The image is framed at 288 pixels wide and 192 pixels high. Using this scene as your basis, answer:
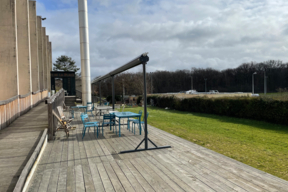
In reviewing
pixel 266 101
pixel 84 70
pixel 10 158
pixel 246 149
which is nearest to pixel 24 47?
pixel 84 70

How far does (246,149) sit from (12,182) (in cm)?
585

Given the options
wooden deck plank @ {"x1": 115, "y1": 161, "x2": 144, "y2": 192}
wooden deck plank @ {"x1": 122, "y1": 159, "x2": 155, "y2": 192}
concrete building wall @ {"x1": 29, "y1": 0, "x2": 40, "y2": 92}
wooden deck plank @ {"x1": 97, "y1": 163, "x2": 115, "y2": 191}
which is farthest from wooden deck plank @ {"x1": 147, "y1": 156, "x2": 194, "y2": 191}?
concrete building wall @ {"x1": 29, "y1": 0, "x2": 40, "y2": 92}

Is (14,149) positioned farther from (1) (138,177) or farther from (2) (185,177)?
(2) (185,177)

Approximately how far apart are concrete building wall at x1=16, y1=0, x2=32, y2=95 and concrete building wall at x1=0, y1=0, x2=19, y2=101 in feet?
15.0

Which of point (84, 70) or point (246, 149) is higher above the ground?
point (84, 70)

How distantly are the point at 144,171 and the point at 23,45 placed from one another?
14.7 metres

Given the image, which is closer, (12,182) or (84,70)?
(12,182)

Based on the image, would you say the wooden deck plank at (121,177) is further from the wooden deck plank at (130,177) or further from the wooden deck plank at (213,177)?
the wooden deck plank at (213,177)

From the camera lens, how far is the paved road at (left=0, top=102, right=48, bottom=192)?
3.62 m

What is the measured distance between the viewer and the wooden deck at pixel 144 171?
137 inches

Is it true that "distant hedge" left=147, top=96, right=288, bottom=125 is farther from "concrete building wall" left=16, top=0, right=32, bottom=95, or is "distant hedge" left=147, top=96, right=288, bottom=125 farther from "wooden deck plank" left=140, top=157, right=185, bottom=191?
"concrete building wall" left=16, top=0, right=32, bottom=95

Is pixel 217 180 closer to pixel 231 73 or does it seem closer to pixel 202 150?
pixel 202 150

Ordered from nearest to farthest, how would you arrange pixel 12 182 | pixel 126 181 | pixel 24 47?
pixel 12 182 → pixel 126 181 → pixel 24 47

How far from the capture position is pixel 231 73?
73.6m
